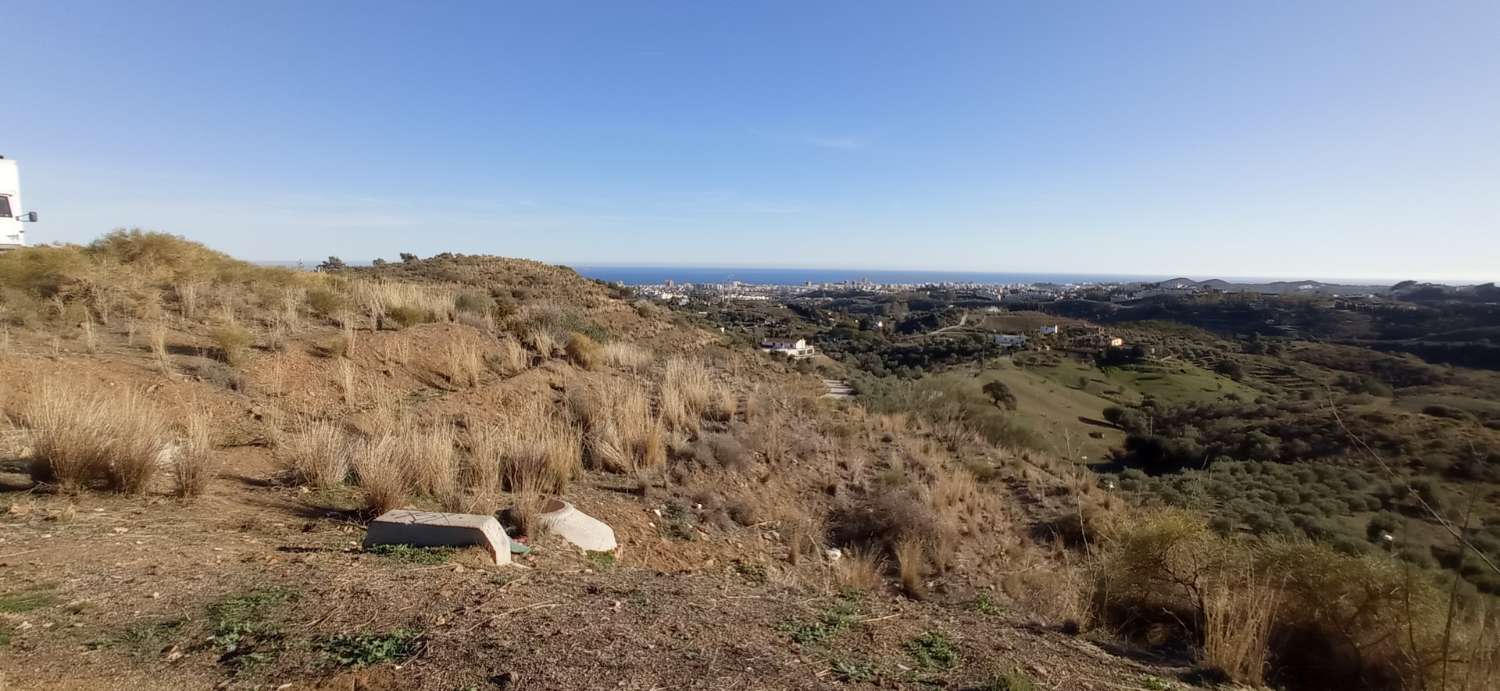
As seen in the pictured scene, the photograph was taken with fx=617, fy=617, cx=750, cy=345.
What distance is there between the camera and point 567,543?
498cm

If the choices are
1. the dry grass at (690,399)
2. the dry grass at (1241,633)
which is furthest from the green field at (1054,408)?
the dry grass at (1241,633)

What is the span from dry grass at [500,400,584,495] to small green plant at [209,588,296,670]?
2.33 m

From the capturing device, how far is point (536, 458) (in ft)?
20.7

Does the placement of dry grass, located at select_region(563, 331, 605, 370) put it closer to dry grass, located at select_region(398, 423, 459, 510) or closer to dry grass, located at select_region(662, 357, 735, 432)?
dry grass, located at select_region(662, 357, 735, 432)

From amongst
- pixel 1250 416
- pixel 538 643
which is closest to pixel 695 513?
pixel 538 643

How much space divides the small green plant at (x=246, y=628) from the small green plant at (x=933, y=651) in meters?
3.06

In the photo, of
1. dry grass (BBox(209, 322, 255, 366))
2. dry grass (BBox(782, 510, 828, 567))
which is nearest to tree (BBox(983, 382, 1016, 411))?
dry grass (BBox(782, 510, 828, 567))

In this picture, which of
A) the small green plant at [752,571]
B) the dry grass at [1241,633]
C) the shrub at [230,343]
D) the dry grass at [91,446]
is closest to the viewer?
the dry grass at [1241,633]

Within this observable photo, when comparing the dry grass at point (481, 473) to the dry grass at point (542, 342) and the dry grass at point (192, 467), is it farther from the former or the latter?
the dry grass at point (542, 342)

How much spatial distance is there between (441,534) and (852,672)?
2.91 meters

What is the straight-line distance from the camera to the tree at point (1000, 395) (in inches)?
915

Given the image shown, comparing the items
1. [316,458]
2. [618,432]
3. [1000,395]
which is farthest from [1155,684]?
[1000,395]

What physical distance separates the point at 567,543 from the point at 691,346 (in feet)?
47.0

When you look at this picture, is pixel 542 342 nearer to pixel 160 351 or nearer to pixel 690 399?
pixel 690 399
